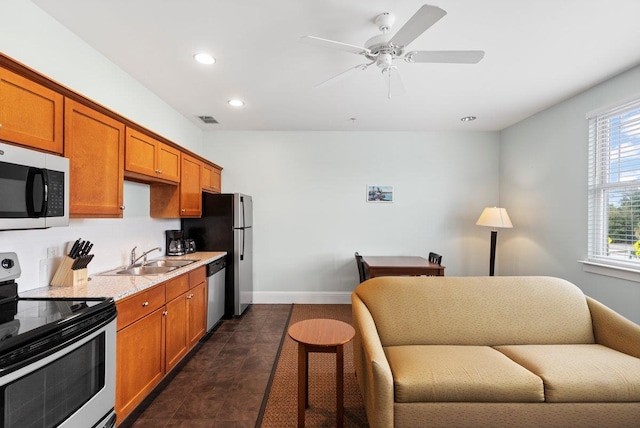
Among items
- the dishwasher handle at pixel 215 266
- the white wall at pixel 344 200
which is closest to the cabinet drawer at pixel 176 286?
the dishwasher handle at pixel 215 266

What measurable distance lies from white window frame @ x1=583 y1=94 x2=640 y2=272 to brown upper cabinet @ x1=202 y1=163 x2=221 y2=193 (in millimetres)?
4544

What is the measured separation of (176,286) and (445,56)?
9.23 ft

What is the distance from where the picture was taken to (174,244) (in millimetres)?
3518

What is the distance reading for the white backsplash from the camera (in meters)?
1.81

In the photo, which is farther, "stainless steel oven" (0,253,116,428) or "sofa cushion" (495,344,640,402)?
"sofa cushion" (495,344,640,402)

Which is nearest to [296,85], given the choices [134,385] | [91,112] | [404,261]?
[91,112]

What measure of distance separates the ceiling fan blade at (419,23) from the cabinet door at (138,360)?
2573mm

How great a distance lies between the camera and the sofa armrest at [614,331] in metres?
1.91

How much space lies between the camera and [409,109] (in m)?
3.63

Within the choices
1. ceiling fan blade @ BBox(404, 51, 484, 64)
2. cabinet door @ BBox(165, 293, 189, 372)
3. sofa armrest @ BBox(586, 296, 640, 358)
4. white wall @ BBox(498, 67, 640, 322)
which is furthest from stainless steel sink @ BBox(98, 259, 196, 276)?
white wall @ BBox(498, 67, 640, 322)

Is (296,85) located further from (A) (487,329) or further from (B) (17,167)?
(A) (487,329)

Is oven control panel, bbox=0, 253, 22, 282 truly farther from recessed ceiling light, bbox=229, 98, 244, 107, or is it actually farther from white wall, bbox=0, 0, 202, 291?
recessed ceiling light, bbox=229, 98, 244, 107

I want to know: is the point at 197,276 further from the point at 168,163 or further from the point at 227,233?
the point at 168,163

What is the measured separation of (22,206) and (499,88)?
400 cm
